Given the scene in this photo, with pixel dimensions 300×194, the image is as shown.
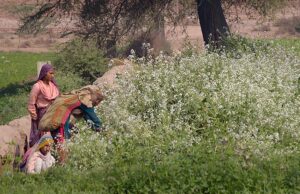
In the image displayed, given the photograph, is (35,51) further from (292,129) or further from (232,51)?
(292,129)

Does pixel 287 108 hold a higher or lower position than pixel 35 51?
higher

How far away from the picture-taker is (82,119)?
13.5m

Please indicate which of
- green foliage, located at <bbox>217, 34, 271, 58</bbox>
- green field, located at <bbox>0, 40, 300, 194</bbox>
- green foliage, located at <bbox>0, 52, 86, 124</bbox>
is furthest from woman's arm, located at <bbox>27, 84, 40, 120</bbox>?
green foliage, located at <bbox>0, 52, 86, 124</bbox>

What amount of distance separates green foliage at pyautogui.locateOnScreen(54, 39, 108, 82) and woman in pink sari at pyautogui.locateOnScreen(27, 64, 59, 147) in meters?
11.7

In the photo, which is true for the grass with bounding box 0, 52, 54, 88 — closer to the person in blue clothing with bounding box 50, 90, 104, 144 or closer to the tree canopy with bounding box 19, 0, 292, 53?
the tree canopy with bounding box 19, 0, 292, 53

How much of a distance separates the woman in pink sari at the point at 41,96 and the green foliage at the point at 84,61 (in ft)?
38.3

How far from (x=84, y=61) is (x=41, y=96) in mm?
12544

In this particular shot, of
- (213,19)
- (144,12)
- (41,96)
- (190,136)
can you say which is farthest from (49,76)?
(144,12)

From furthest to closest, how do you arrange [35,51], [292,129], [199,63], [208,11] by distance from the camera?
[35,51] < [208,11] < [199,63] < [292,129]

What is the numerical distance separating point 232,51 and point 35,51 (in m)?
35.8

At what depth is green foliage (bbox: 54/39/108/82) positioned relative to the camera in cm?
2514

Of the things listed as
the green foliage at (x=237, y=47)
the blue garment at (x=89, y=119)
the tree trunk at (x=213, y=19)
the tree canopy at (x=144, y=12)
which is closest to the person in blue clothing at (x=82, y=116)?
the blue garment at (x=89, y=119)

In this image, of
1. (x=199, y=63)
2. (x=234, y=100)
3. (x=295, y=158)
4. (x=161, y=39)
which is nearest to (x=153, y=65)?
(x=199, y=63)

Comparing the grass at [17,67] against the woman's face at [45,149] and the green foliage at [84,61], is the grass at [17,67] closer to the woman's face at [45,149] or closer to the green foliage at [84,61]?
the green foliage at [84,61]
